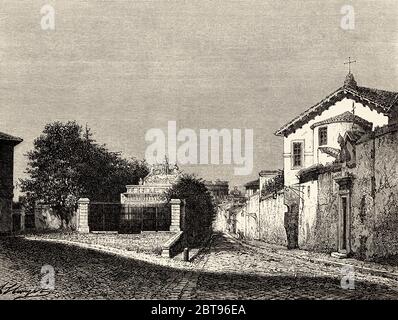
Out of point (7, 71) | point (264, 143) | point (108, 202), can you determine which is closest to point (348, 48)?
point (264, 143)

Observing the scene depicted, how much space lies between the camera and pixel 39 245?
50.7 ft

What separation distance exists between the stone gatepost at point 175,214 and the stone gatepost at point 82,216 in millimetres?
3474

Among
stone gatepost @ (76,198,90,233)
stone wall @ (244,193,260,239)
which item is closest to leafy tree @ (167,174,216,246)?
stone gatepost @ (76,198,90,233)

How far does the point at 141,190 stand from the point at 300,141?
9.83m

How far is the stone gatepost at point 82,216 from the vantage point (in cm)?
2225

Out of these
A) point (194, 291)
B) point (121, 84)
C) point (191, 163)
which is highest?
point (121, 84)

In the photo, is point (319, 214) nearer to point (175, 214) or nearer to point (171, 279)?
point (175, 214)

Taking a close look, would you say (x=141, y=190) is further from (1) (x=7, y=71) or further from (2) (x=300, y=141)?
(1) (x=7, y=71)

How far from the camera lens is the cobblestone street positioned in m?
9.44
